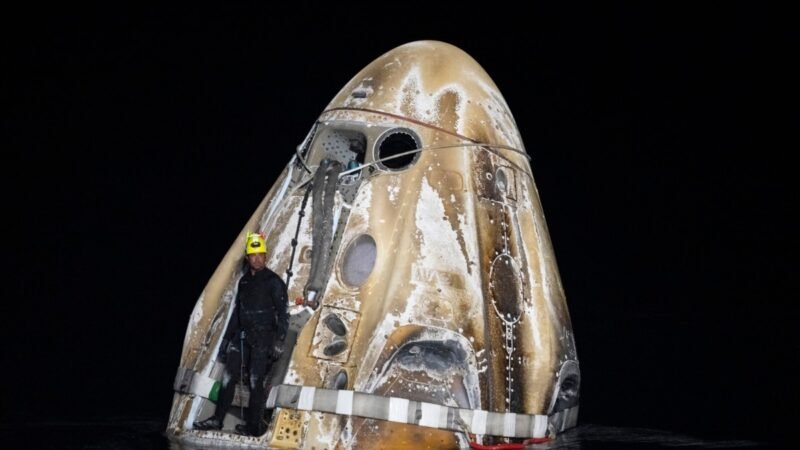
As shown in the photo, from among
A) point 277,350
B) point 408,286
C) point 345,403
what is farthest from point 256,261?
point 345,403

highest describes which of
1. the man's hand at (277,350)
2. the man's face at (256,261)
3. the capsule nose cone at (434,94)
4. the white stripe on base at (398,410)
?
the capsule nose cone at (434,94)

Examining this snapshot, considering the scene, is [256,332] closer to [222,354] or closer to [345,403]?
[222,354]

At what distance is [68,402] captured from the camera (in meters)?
13.6

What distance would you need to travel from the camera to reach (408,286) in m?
10.6

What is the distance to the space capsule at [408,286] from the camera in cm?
1043

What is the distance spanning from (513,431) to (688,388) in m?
4.86

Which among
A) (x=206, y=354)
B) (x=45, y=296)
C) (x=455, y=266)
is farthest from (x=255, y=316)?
(x=45, y=296)

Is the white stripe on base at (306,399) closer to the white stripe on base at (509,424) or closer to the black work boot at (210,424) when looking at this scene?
the black work boot at (210,424)

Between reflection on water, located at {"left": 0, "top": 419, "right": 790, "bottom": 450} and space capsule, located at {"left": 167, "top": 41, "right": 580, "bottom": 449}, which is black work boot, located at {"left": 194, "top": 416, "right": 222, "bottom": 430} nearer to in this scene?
space capsule, located at {"left": 167, "top": 41, "right": 580, "bottom": 449}

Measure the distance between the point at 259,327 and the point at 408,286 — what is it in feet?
3.50

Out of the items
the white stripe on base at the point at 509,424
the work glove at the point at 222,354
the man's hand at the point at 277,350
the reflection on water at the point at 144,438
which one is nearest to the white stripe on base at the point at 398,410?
the white stripe on base at the point at 509,424

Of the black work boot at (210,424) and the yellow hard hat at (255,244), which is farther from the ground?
the yellow hard hat at (255,244)

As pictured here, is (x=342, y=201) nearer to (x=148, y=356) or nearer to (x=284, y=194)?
(x=284, y=194)

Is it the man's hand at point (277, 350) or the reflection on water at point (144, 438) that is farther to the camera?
the reflection on water at point (144, 438)
